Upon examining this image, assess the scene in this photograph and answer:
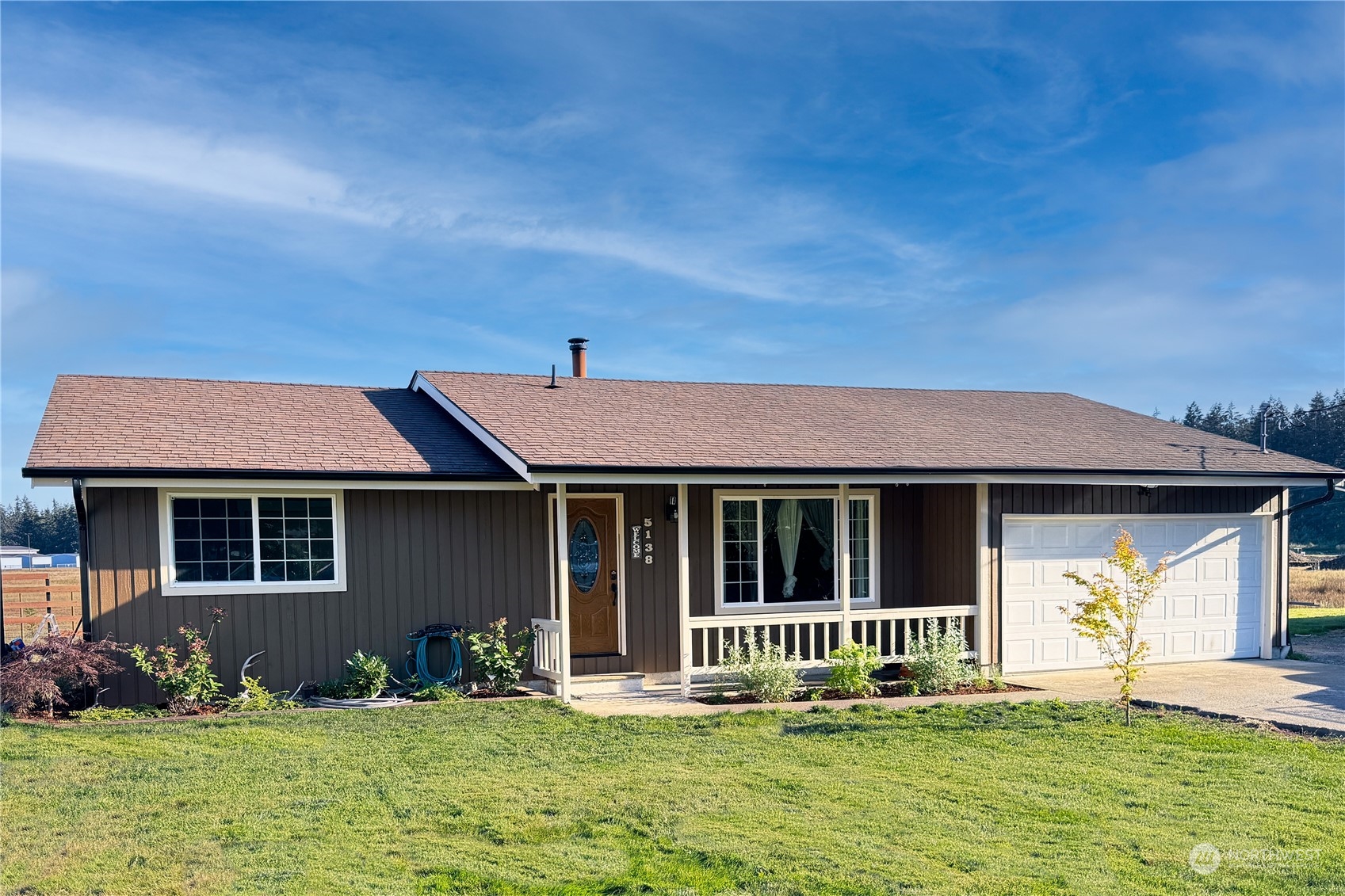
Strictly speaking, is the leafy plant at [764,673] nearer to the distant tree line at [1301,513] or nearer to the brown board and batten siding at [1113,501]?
the brown board and batten siding at [1113,501]

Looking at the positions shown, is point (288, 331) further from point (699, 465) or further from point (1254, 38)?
point (1254, 38)

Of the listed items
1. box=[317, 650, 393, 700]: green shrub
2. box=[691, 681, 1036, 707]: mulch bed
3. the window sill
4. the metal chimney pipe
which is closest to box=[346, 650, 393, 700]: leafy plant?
box=[317, 650, 393, 700]: green shrub

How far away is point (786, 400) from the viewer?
14.6 m

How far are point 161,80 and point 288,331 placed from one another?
12551 mm

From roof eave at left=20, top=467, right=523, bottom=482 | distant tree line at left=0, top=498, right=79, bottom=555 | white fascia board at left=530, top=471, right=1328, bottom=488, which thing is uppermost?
roof eave at left=20, top=467, right=523, bottom=482

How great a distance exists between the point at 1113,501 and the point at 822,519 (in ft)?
12.7

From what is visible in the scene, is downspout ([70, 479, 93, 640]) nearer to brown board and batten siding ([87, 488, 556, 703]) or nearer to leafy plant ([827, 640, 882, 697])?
brown board and batten siding ([87, 488, 556, 703])

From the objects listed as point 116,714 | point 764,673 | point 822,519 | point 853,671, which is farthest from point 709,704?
point 116,714

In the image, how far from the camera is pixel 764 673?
10.3 metres

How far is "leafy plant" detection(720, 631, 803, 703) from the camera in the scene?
1031 cm

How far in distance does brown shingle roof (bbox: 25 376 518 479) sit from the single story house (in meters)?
0.04

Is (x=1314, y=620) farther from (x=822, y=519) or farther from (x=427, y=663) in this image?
(x=427, y=663)

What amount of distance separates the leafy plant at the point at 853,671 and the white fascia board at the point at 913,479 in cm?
196

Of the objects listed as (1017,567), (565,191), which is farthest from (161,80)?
(1017,567)
